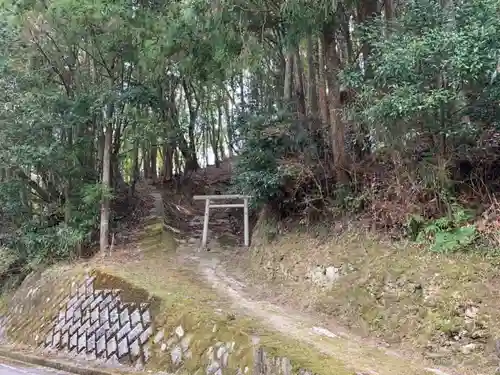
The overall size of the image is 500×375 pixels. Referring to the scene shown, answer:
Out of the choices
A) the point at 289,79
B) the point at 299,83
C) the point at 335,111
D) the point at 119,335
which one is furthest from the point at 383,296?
the point at 289,79

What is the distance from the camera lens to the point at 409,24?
6945 millimetres

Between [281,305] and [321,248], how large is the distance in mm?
1225

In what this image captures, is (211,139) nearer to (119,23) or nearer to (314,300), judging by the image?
(119,23)

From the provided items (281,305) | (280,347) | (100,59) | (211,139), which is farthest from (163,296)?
(211,139)

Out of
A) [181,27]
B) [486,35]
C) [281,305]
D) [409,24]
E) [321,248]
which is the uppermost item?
[181,27]

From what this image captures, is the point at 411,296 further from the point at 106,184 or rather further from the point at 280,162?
the point at 106,184

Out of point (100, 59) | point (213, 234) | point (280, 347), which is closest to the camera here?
point (280, 347)

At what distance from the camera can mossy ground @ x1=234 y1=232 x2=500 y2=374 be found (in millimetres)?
5273

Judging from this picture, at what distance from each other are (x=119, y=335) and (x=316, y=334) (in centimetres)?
315

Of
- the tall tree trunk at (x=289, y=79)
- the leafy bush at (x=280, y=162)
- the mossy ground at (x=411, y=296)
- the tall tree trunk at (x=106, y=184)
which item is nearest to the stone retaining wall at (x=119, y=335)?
the tall tree trunk at (x=106, y=184)

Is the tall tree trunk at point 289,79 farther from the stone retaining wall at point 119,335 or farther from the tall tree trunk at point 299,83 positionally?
the stone retaining wall at point 119,335

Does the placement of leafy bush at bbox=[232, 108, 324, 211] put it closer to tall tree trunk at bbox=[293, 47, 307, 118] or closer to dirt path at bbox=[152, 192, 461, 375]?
tall tree trunk at bbox=[293, 47, 307, 118]

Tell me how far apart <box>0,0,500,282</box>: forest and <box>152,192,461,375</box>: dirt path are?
1.65 m

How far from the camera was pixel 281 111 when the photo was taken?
33.0ft
